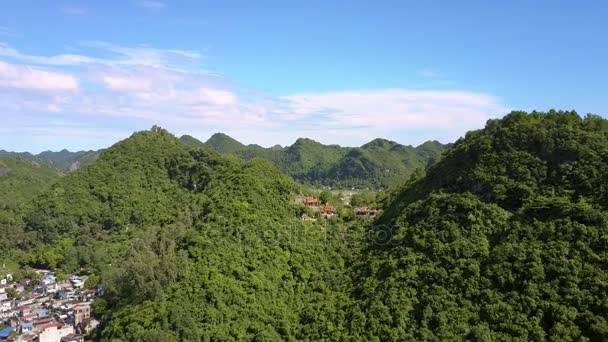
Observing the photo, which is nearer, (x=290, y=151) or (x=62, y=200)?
(x=62, y=200)

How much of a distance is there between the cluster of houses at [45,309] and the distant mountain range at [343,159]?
193 ft

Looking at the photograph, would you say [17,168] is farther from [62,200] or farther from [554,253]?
[554,253]

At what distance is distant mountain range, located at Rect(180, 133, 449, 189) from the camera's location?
372 feet

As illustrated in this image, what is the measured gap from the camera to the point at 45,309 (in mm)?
41156

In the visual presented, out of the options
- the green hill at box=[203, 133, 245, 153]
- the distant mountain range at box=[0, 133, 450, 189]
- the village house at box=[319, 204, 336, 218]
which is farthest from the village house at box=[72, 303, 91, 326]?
the green hill at box=[203, 133, 245, 153]

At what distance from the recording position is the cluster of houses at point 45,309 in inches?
1375

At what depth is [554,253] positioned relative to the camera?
23.0m

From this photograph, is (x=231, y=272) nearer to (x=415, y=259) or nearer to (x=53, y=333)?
(x=415, y=259)

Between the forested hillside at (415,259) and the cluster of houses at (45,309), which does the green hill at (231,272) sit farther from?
the cluster of houses at (45,309)

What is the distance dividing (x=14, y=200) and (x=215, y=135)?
86.1m

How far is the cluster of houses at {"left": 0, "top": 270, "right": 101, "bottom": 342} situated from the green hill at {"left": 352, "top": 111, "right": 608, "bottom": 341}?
71.0 ft

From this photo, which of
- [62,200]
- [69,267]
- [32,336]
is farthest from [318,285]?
[62,200]

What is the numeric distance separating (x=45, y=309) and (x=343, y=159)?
92563 millimetres

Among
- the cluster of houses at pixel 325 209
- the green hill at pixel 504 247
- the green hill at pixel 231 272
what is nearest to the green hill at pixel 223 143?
the green hill at pixel 231 272
